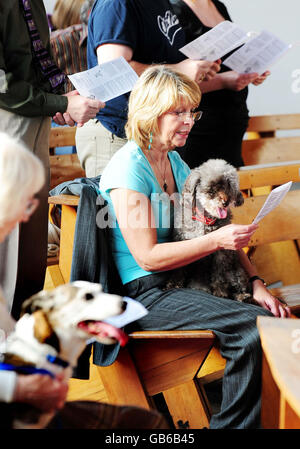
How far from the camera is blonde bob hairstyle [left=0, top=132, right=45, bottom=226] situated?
0.73 meters

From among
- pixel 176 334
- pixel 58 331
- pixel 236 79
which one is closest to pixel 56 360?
pixel 58 331

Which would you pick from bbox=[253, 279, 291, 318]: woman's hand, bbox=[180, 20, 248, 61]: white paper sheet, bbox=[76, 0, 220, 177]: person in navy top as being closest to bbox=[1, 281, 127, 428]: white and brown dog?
bbox=[253, 279, 291, 318]: woman's hand

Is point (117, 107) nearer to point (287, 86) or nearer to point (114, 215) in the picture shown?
point (114, 215)

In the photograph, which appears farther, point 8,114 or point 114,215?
point 8,114

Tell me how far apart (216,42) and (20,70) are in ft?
2.21

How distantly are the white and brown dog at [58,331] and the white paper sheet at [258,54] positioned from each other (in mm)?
1505

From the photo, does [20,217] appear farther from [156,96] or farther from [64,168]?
[64,168]

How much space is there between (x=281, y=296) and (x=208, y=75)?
2.70 feet

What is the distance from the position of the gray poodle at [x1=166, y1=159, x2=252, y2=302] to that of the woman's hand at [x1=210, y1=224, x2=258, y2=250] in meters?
0.10

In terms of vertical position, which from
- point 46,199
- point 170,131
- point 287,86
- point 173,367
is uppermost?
point 170,131

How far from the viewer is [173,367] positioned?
1.47m

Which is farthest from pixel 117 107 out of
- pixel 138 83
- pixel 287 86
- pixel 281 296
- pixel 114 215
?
→ pixel 287 86
